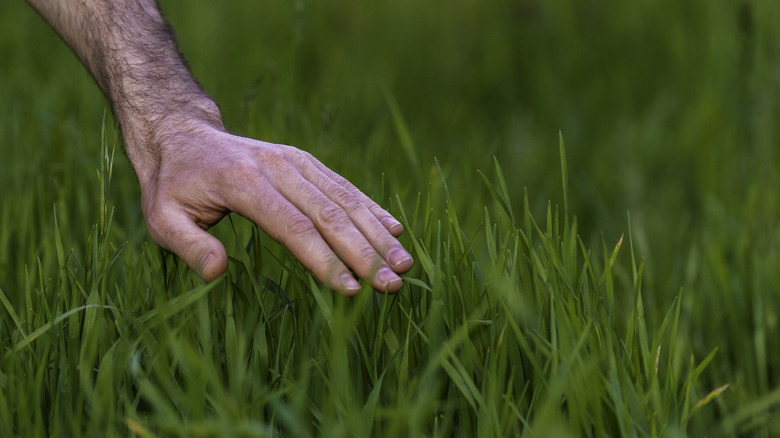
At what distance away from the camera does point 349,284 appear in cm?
117

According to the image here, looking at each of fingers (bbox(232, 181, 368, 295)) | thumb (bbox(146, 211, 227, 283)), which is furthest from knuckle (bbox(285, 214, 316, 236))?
thumb (bbox(146, 211, 227, 283))

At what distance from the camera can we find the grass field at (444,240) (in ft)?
3.64

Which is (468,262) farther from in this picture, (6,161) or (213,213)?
(6,161)

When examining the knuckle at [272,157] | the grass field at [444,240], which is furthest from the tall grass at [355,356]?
the knuckle at [272,157]

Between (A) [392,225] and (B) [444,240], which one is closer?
(A) [392,225]

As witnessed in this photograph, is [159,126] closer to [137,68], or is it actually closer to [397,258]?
[137,68]

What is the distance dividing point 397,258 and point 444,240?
1.68 feet

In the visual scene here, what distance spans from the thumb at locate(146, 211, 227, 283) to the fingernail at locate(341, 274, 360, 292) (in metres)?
0.18

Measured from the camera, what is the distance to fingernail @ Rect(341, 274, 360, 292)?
3.84ft

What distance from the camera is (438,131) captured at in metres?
3.38

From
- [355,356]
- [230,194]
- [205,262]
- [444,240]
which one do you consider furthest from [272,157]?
[444,240]

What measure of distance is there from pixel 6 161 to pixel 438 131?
1.75 metres

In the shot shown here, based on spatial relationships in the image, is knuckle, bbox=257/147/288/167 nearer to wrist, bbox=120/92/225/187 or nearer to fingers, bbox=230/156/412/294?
fingers, bbox=230/156/412/294

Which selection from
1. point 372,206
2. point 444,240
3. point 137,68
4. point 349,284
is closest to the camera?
point 349,284
